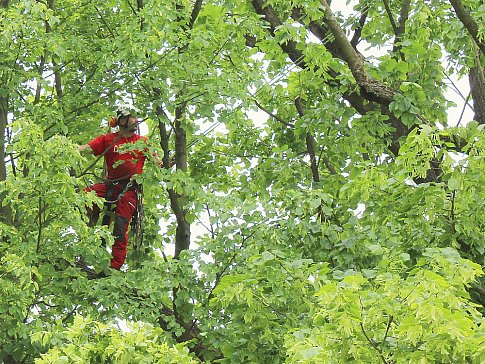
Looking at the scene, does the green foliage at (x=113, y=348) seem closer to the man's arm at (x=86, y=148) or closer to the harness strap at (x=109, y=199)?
the man's arm at (x=86, y=148)

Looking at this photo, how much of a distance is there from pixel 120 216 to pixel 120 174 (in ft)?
1.45

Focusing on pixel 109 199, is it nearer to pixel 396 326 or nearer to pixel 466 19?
pixel 466 19

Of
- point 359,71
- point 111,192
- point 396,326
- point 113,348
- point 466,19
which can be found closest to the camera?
point 113,348

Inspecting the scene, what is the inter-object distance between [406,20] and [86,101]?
3.66 meters

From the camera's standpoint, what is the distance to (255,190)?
501 inches

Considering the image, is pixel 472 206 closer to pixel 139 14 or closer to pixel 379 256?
pixel 379 256

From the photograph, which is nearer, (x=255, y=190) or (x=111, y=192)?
(x=111, y=192)

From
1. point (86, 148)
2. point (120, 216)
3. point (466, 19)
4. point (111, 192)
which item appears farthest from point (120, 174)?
point (466, 19)

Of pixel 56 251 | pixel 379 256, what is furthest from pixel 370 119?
pixel 56 251

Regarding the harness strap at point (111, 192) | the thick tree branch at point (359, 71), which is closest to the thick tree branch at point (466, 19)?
the thick tree branch at point (359, 71)

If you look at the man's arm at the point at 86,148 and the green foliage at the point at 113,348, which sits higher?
the man's arm at the point at 86,148

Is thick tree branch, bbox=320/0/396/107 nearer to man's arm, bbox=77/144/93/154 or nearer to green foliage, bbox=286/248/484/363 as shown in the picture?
man's arm, bbox=77/144/93/154

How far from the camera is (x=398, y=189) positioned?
870 centimetres

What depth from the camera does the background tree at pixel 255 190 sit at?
6531 mm
